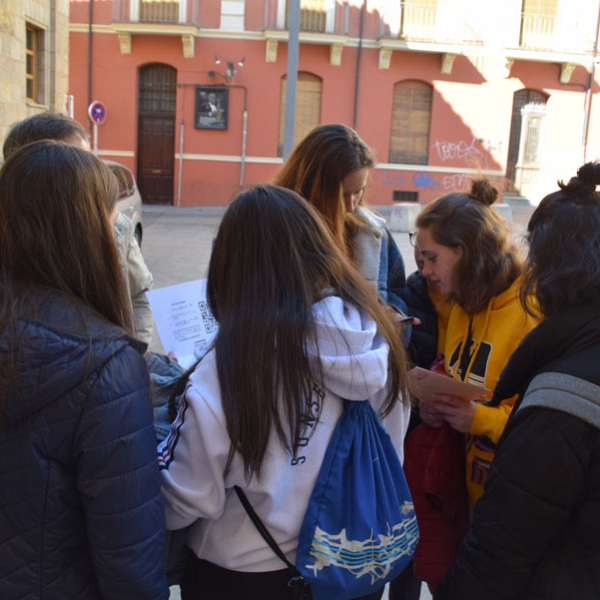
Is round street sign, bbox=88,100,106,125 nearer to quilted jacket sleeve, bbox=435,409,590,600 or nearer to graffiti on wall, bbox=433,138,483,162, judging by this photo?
graffiti on wall, bbox=433,138,483,162

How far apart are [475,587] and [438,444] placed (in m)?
0.72

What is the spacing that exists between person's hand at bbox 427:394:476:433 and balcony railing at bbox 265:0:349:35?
18869 millimetres

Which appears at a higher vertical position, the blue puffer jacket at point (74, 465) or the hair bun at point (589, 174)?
the hair bun at point (589, 174)

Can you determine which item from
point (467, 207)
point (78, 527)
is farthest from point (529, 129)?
point (78, 527)

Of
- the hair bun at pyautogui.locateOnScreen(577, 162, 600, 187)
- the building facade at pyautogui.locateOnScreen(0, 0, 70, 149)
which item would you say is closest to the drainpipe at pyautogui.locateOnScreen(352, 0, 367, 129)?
the building facade at pyautogui.locateOnScreen(0, 0, 70, 149)

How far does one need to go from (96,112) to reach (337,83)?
6.90 metres

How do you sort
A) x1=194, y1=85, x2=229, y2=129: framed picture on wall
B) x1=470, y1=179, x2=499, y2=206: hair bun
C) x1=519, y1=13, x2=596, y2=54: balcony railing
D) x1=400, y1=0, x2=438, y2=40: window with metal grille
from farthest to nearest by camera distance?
1. x1=519, y1=13, x2=596, y2=54: balcony railing
2. x1=400, y1=0, x2=438, y2=40: window with metal grille
3. x1=194, y1=85, x2=229, y2=129: framed picture on wall
4. x1=470, y1=179, x2=499, y2=206: hair bun

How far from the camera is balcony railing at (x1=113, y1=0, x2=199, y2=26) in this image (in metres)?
18.9

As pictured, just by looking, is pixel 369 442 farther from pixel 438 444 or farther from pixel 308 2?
pixel 308 2

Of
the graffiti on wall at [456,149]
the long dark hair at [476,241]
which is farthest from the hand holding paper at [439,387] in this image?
the graffiti on wall at [456,149]

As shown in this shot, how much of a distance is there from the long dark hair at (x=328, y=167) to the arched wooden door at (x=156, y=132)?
59.8 ft

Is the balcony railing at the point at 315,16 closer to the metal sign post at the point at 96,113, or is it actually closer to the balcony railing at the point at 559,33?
the metal sign post at the point at 96,113

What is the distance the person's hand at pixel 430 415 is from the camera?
209 centimetres

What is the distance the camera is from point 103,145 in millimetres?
19656
